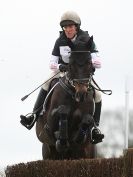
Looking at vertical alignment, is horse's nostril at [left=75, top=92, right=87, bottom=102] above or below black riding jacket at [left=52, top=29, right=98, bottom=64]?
below

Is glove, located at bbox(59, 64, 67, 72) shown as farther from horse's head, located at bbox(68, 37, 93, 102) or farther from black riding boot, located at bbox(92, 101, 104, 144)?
black riding boot, located at bbox(92, 101, 104, 144)

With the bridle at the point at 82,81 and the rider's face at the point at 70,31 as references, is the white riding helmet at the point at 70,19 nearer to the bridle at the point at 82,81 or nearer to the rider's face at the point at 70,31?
the rider's face at the point at 70,31

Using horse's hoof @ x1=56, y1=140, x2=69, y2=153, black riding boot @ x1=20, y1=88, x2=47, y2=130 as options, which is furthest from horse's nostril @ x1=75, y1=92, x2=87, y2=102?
black riding boot @ x1=20, y1=88, x2=47, y2=130

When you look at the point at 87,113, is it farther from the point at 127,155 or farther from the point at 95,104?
the point at 127,155

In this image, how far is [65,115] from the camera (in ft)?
62.7

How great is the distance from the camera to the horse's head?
18438 millimetres

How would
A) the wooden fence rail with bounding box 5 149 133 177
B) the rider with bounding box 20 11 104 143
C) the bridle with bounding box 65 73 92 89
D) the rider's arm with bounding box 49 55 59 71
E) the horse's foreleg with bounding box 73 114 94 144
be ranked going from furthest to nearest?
the rider's arm with bounding box 49 55 59 71
the rider with bounding box 20 11 104 143
the horse's foreleg with bounding box 73 114 94 144
the bridle with bounding box 65 73 92 89
the wooden fence rail with bounding box 5 149 133 177

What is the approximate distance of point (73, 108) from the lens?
19.2 metres

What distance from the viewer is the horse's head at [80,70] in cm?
1844

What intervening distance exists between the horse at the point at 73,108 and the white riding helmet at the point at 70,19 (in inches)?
21.7

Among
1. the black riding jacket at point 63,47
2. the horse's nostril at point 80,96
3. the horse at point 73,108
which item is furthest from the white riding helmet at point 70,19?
the horse's nostril at point 80,96

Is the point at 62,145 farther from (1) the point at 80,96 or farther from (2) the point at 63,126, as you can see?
(1) the point at 80,96

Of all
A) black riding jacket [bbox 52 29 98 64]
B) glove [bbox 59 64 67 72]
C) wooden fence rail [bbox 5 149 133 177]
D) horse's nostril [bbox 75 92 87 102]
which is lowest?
wooden fence rail [bbox 5 149 133 177]

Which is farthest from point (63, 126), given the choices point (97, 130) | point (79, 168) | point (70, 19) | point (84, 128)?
point (79, 168)
